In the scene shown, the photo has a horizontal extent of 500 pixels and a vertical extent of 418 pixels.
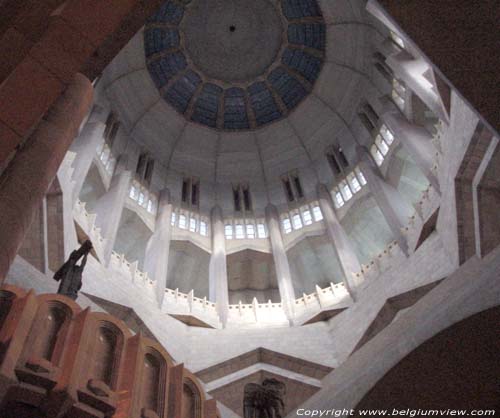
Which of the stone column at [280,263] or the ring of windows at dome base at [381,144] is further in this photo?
the ring of windows at dome base at [381,144]

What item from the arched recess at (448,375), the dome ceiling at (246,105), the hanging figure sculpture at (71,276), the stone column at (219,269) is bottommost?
the arched recess at (448,375)

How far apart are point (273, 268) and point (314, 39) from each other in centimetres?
1304

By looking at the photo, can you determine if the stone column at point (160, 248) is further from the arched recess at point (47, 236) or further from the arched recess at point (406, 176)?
the arched recess at point (406, 176)

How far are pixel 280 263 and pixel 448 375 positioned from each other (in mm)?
15551

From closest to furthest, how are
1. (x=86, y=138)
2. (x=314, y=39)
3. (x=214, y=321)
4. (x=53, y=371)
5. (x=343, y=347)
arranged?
(x=53, y=371), (x=343, y=347), (x=214, y=321), (x=86, y=138), (x=314, y=39)

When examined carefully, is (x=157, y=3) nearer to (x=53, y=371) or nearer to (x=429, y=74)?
(x=53, y=371)

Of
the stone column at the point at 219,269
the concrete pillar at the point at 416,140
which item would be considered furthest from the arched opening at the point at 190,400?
the concrete pillar at the point at 416,140

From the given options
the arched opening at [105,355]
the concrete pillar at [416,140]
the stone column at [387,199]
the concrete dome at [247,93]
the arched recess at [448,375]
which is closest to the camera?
the arched recess at [448,375]

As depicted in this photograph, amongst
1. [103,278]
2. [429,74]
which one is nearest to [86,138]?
[103,278]

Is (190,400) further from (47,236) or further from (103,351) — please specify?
(47,236)

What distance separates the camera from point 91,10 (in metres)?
6.15

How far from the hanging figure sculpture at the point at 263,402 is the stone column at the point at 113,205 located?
10.2m

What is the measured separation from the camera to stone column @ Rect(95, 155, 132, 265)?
60.6ft

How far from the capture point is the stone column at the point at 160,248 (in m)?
19.2
